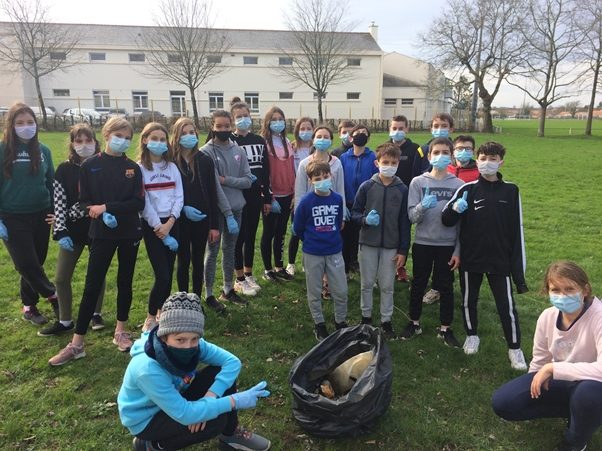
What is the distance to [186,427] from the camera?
2.70 metres

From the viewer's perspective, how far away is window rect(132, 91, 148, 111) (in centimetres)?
4075

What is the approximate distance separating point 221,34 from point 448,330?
43034mm

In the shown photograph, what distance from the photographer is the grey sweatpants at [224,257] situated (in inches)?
201

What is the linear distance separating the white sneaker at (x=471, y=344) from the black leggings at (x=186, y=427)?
7.99 ft

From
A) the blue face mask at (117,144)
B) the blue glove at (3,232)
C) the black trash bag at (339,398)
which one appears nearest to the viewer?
the black trash bag at (339,398)

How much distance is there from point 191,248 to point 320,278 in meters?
1.48

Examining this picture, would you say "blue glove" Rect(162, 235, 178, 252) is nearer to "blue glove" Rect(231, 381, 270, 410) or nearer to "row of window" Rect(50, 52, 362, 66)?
"blue glove" Rect(231, 381, 270, 410)

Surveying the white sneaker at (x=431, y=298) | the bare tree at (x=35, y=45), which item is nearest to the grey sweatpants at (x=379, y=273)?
the white sneaker at (x=431, y=298)

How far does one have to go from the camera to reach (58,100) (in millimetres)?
39750

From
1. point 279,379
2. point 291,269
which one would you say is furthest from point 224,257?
point 279,379

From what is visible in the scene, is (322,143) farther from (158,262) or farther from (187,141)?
(158,262)

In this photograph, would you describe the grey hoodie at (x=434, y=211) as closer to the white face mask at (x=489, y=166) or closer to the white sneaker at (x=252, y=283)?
the white face mask at (x=489, y=166)

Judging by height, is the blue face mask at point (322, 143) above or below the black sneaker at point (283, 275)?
above

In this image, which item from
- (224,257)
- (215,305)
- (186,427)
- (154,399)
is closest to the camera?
(154,399)
